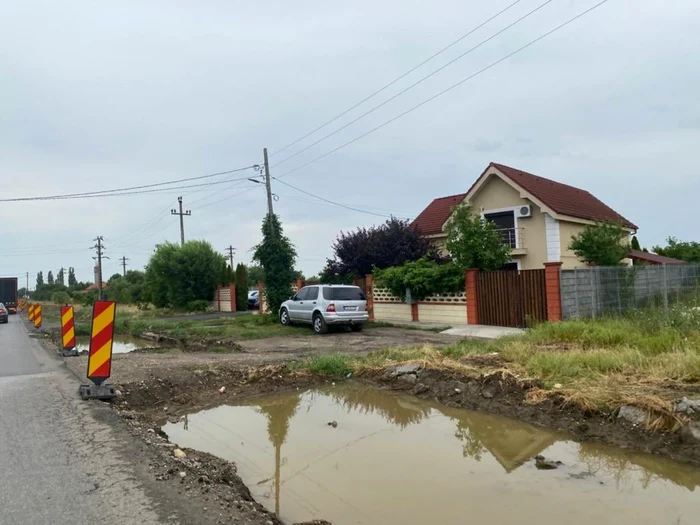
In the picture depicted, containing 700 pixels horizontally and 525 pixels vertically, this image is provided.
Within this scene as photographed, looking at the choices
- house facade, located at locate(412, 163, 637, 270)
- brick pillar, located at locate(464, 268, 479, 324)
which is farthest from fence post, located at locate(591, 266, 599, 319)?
house facade, located at locate(412, 163, 637, 270)

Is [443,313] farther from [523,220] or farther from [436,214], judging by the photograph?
[436,214]

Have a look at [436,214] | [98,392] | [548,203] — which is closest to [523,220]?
[548,203]

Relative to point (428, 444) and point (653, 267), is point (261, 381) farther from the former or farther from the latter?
point (653, 267)

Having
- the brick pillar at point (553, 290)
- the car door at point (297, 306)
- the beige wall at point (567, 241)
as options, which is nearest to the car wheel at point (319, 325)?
the car door at point (297, 306)

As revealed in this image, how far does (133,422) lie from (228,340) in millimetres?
10843

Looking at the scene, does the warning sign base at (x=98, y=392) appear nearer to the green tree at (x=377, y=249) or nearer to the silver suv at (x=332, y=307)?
the silver suv at (x=332, y=307)

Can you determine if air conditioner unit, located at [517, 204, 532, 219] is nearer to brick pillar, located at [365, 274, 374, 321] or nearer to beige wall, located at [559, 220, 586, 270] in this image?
beige wall, located at [559, 220, 586, 270]

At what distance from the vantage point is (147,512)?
4043mm

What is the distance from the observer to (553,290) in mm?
17484

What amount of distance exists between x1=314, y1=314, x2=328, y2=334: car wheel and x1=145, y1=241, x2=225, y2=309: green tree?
22.1 meters

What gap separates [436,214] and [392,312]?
10.9m

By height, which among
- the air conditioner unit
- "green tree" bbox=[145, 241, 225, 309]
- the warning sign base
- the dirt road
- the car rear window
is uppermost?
the air conditioner unit

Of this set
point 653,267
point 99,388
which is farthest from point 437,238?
point 99,388

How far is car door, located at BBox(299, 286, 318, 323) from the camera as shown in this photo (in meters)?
19.8
